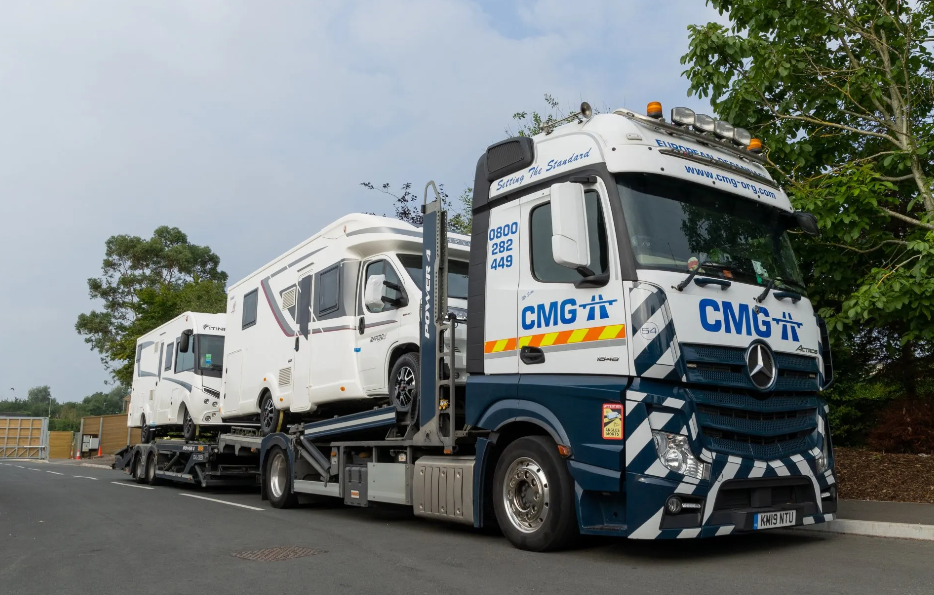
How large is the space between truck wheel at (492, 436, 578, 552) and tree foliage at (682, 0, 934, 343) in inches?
178

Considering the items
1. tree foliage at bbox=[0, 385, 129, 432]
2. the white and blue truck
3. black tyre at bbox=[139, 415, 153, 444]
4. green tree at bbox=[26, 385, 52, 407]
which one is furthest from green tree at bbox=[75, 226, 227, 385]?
green tree at bbox=[26, 385, 52, 407]

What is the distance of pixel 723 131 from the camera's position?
25.4 feet

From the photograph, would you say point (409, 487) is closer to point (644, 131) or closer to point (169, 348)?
point (644, 131)

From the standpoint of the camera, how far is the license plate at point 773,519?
6.41 metres

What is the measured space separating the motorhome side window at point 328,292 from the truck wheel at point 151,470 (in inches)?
367

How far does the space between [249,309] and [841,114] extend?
30.1 ft

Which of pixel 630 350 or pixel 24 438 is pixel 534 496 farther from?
pixel 24 438

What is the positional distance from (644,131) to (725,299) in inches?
62.8

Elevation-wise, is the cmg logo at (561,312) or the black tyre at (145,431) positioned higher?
the cmg logo at (561,312)

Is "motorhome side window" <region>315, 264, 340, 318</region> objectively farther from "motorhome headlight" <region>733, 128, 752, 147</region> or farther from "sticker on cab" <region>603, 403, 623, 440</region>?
"motorhome headlight" <region>733, 128, 752, 147</region>

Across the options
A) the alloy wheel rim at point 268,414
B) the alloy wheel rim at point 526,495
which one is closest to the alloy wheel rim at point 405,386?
the alloy wheel rim at point 526,495

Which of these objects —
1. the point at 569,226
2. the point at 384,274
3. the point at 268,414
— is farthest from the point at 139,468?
the point at 569,226

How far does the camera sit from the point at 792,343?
6.96 m

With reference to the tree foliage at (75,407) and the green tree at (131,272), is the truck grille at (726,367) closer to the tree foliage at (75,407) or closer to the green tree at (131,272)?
the green tree at (131,272)
